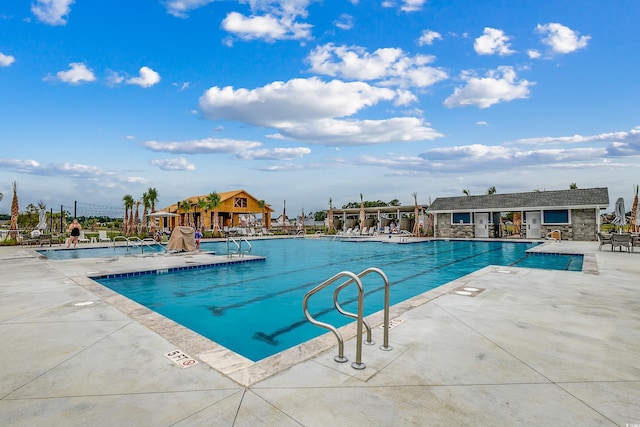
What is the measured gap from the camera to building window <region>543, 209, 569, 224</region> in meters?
22.6

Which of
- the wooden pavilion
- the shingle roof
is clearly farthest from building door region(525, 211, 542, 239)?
the wooden pavilion

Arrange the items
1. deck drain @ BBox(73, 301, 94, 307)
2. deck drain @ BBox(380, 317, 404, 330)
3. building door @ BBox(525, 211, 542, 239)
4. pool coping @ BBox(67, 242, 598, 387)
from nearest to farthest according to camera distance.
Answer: pool coping @ BBox(67, 242, 598, 387), deck drain @ BBox(380, 317, 404, 330), deck drain @ BBox(73, 301, 94, 307), building door @ BBox(525, 211, 542, 239)

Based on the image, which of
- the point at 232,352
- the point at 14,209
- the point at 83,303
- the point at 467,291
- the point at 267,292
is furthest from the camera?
the point at 14,209

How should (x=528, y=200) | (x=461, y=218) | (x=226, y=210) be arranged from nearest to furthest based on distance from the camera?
(x=528, y=200)
(x=461, y=218)
(x=226, y=210)

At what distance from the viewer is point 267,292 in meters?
8.58

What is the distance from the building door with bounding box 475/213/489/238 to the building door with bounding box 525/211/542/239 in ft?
8.94

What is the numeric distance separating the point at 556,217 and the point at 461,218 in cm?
636

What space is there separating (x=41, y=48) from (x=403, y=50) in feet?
57.5

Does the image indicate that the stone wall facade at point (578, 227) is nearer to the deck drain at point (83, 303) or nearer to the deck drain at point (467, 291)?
the deck drain at point (467, 291)

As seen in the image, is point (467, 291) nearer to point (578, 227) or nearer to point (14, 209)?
point (578, 227)

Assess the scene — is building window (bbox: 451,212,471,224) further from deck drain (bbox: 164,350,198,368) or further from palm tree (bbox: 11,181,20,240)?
palm tree (bbox: 11,181,20,240)

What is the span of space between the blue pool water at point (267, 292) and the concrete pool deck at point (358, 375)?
145 cm

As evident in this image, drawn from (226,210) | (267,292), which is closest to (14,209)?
(226,210)

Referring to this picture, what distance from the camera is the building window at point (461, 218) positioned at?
2680 centimetres
